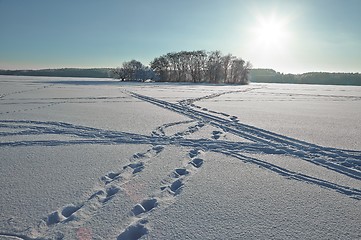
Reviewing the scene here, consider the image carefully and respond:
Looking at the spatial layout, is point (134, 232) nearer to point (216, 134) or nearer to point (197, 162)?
point (197, 162)

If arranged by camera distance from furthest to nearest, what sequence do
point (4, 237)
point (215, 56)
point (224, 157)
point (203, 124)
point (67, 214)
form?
point (215, 56) → point (203, 124) → point (224, 157) → point (67, 214) → point (4, 237)

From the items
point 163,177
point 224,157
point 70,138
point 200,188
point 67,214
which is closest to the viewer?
point 67,214

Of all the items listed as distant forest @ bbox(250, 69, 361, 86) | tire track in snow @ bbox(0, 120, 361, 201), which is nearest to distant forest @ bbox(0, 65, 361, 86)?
distant forest @ bbox(250, 69, 361, 86)

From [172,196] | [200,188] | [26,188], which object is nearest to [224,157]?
[200,188]

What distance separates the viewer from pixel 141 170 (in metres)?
4.42

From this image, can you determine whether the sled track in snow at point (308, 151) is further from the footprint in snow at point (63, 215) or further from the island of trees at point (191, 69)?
the island of trees at point (191, 69)

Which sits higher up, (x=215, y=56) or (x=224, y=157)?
(x=215, y=56)

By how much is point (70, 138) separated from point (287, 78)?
11262 centimetres

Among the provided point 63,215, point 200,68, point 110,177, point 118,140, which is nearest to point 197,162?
point 110,177

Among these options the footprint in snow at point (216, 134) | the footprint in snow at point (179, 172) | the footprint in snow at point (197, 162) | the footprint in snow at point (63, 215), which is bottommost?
the footprint in snow at point (197, 162)

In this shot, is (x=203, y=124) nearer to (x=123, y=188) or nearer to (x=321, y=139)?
(x=321, y=139)

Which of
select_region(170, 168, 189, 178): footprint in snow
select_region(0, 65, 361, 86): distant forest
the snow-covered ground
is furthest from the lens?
select_region(0, 65, 361, 86): distant forest

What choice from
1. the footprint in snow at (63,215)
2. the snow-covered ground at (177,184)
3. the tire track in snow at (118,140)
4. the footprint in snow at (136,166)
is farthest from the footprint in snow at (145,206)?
the tire track in snow at (118,140)

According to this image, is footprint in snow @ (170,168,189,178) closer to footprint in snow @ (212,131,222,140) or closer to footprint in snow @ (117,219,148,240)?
footprint in snow @ (117,219,148,240)
